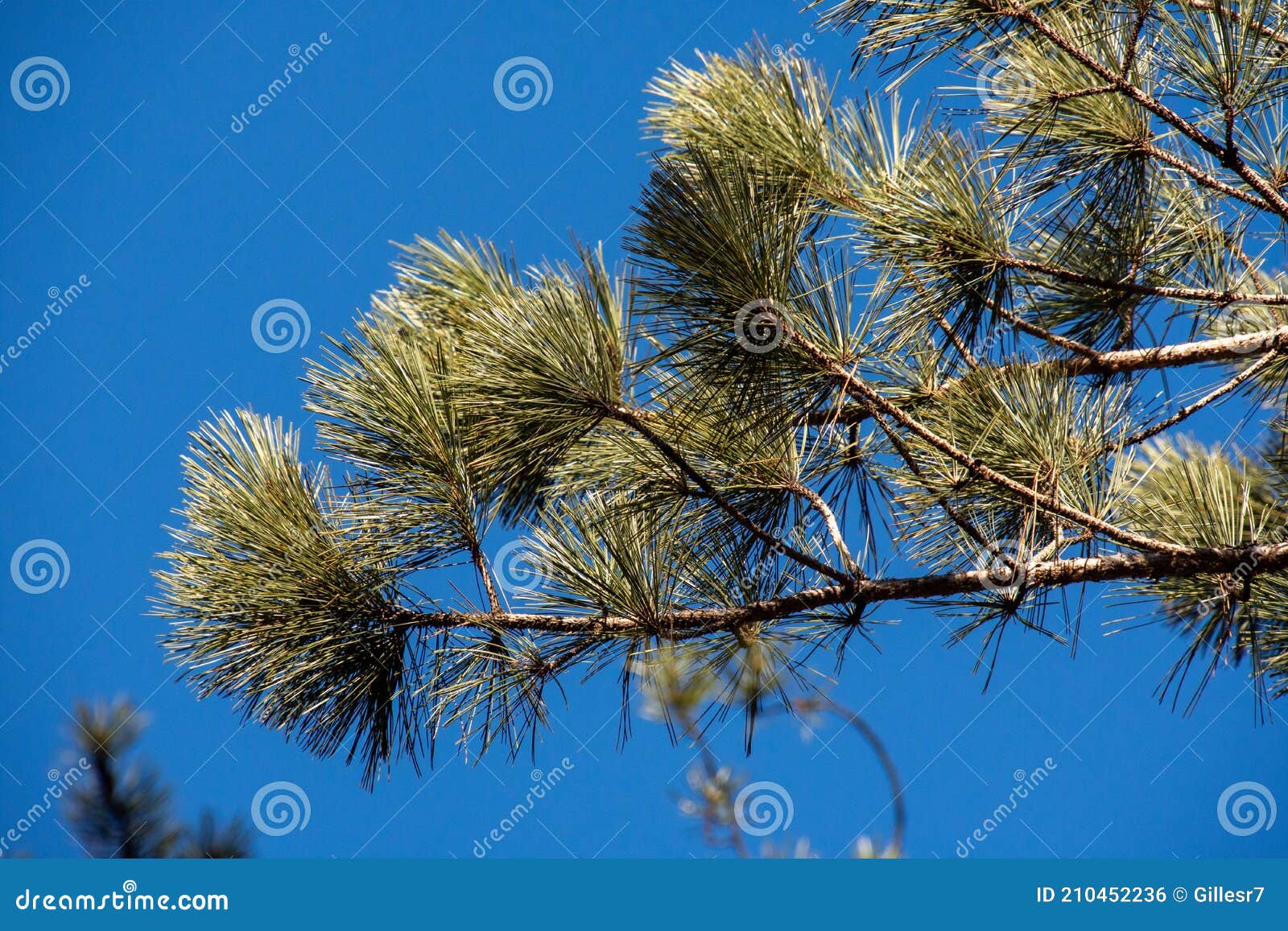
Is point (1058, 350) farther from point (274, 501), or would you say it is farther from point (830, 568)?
point (274, 501)

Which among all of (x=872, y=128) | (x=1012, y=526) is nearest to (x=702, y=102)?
(x=872, y=128)
